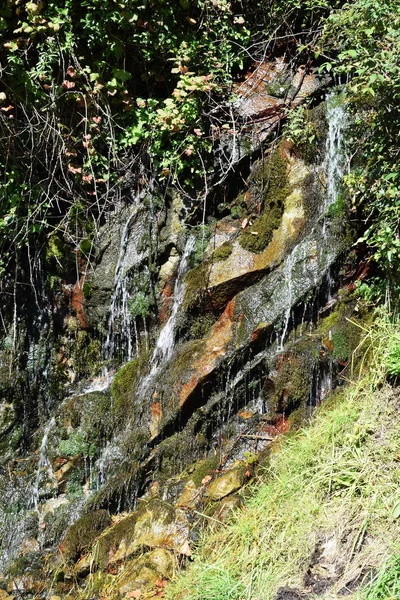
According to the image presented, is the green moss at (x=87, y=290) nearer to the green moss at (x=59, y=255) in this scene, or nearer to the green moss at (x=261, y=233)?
the green moss at (x=59, y=255)

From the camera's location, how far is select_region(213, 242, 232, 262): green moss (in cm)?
583

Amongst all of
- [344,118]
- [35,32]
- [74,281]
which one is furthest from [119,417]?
[35,32]

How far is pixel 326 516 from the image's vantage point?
3.70 m

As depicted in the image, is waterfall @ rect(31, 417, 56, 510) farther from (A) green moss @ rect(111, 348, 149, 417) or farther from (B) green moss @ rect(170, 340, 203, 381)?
(B) green moss @ rect(170, 340, 203, 381)

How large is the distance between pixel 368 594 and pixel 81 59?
559cm

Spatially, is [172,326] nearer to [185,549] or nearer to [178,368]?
[178,368]

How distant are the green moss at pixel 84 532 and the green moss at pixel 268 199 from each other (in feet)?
8.62

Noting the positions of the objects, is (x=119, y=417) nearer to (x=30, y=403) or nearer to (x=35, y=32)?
(x=30, y=403)

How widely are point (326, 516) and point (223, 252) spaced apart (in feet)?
9.17

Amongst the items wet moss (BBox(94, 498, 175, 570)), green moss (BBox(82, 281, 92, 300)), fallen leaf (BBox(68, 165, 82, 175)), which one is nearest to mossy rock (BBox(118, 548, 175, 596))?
wet moss (BBox(94, 498, 175, 570))

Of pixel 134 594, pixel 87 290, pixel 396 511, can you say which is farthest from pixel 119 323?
pixel 396 511

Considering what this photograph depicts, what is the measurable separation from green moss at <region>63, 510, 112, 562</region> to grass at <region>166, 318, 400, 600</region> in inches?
44.8

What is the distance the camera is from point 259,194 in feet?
20.3

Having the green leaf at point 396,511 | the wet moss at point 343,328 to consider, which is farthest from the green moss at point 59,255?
the green leaf at point 396,511
